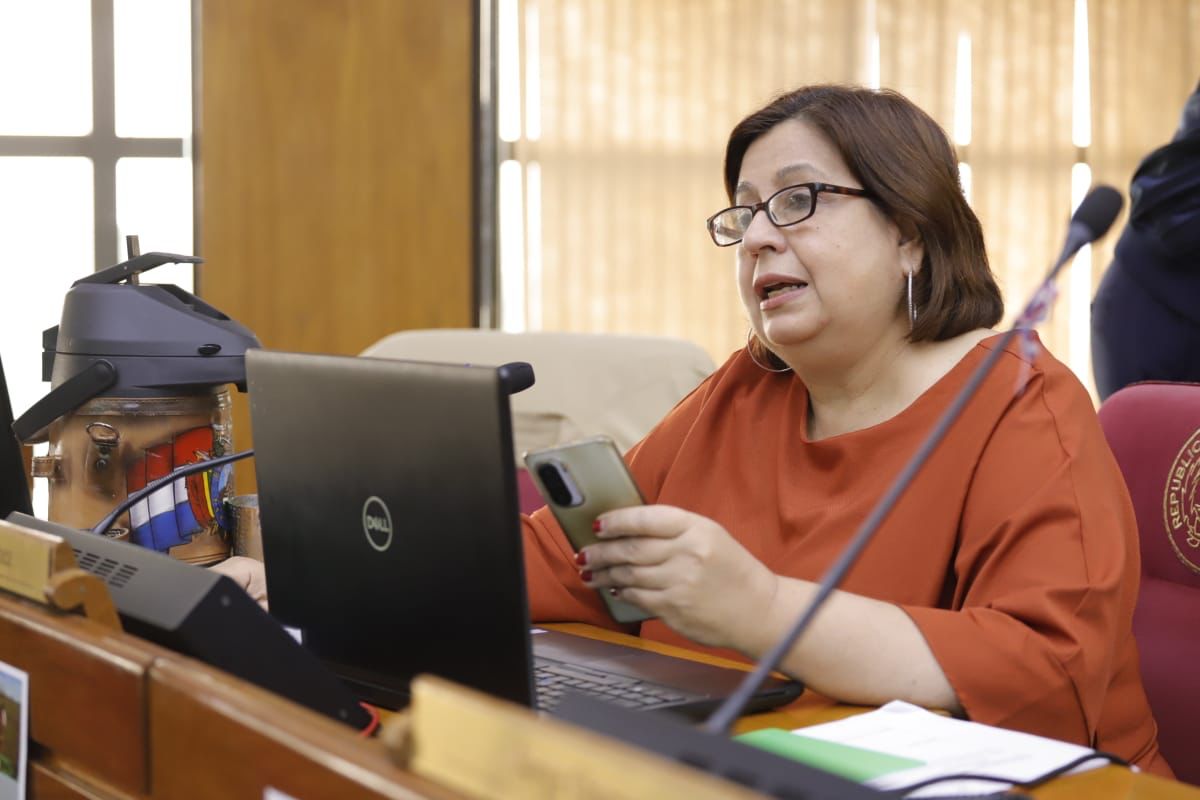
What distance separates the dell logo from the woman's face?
64cm

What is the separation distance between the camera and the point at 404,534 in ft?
3.26

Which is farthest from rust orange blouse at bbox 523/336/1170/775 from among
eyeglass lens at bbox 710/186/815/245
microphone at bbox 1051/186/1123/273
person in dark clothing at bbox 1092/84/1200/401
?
person in dark clothing at bbox 1092/84/1200/401

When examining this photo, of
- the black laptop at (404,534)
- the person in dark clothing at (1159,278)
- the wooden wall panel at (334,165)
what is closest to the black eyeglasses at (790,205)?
the black laptop at (404,534)

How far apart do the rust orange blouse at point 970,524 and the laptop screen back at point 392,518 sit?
1.41 feet

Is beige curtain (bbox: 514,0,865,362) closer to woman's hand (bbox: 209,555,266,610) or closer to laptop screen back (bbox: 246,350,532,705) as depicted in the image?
woman's hand (bbox: 209,555,266,610)

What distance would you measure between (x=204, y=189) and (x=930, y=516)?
3219mm

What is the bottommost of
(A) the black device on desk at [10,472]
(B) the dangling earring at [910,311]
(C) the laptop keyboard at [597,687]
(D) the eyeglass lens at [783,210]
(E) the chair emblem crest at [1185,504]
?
(C) the laptop keyboard at [597,687]


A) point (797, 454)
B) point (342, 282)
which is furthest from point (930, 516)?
point (342, 282)

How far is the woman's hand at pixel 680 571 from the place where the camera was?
1076mm

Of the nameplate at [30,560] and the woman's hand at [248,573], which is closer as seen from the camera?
the nameplate at [30,560]

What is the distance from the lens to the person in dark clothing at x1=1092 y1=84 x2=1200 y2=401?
7.39 ft

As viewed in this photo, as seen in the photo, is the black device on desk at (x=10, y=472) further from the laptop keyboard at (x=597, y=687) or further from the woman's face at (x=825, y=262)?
the woman's face at (x=825, y=262)

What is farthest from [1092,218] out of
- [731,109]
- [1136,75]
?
[1136,75]

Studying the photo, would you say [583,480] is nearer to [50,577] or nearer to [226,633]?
[226,633]
